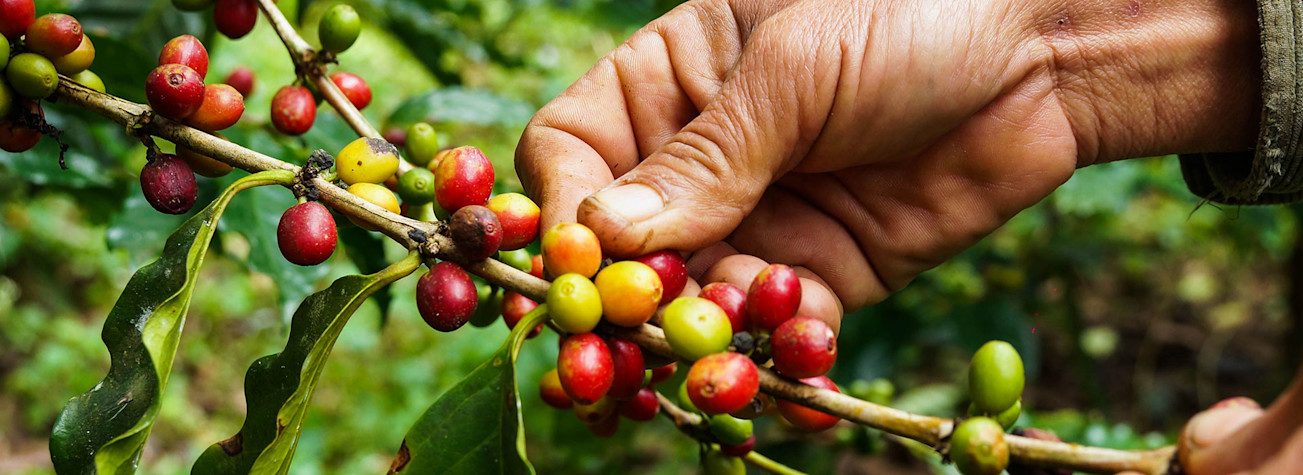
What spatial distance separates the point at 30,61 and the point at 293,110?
1.54 feet

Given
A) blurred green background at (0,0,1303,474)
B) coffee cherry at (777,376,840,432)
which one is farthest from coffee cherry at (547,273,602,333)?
blurred green background at (0,0,1303,474)

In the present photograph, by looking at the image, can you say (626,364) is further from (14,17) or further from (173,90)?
(14,17)

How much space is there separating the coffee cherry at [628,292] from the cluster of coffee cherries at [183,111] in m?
0.75

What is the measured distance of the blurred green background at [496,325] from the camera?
2.66m

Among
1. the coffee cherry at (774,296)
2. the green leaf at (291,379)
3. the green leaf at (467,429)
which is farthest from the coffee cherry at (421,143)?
the coffee cherry at (774,296)

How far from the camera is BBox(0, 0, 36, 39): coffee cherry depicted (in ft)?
5.00

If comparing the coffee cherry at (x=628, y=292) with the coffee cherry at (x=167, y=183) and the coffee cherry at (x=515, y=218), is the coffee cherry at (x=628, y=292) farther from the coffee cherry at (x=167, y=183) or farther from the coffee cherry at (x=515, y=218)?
the coffee cherry at (x=167, y=183)

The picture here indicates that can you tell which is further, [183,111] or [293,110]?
[293,110]

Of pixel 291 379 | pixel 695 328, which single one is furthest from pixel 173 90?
pixel 695 328

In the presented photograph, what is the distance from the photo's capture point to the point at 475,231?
138 centimetres

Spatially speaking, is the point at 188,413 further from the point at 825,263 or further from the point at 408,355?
the point at 825,263

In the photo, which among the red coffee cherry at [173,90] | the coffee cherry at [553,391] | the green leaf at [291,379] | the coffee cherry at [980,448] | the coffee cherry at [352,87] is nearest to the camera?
the coffee cherry at [980,448]

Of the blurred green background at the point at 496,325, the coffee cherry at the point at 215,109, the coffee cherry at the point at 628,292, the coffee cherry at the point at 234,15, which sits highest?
the coffee cherry at the point at 234,15

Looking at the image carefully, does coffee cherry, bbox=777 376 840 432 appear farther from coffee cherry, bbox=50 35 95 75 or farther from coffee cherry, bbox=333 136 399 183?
coffee cherry, bbox=50 35 95 75
